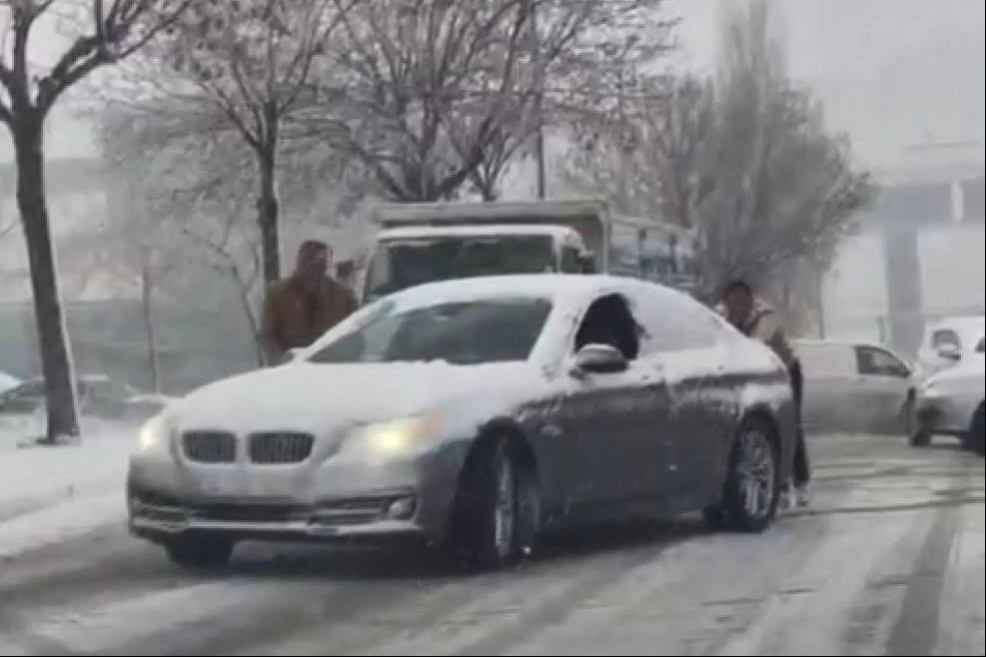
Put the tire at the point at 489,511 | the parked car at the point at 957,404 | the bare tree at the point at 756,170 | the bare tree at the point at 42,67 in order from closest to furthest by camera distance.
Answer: the parked car at the point at 957,404
the bare tree at the point at 756,170
the tire at the point at 489,511
the bare tree at the point at 42,67

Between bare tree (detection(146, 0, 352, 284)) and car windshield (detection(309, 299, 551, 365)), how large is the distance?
24.6 inches

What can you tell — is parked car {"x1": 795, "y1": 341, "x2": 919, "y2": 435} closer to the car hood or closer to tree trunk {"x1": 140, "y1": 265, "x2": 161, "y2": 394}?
the car hood

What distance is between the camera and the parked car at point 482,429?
22.1 feet

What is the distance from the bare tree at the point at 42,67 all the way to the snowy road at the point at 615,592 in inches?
81.2

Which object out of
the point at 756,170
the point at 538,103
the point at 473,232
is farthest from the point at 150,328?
the point at 756,170

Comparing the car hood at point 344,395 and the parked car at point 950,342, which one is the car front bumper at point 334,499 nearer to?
the car hood at point 344,395

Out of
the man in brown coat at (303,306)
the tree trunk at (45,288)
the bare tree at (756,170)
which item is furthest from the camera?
the tree trunk at (45,288)

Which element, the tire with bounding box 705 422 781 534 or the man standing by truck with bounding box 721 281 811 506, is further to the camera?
the tire with bounding box 705 422 781 534

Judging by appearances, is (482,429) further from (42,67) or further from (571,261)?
(42,67)

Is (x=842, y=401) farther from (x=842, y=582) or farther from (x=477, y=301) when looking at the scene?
(x=477, y=301)

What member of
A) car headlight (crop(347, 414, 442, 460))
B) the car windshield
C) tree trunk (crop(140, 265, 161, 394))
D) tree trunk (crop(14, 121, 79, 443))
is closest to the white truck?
the car windshield

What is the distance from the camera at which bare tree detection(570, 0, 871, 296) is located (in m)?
5.78

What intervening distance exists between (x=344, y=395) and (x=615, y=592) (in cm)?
114

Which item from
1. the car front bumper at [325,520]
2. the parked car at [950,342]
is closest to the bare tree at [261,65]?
the car front bumper at [325,520]
